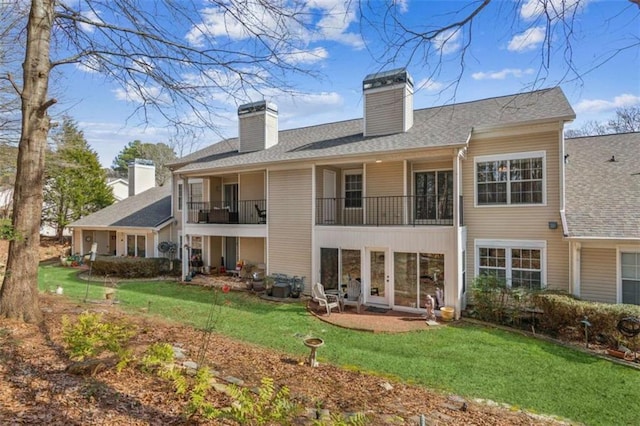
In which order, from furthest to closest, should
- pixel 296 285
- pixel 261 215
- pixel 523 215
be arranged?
pixel 261 215, pixel 296 285, pixel 523 215

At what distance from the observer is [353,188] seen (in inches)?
571

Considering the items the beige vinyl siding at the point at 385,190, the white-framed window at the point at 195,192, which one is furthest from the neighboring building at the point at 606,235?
the white-framed window at the point at 195,192

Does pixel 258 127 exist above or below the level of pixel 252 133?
above

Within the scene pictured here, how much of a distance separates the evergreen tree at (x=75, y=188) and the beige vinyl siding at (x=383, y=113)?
21501mm

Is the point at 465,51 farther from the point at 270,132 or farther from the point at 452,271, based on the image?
the point at 270,132

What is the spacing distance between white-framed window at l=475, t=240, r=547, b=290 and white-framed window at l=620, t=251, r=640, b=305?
6.29 feet

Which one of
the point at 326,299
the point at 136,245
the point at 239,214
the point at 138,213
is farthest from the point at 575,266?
the point at 138,213

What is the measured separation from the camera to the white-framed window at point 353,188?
14.3m

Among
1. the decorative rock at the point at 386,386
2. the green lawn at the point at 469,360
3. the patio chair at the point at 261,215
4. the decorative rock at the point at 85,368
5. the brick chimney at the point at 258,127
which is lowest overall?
the green lawn at the point at 469,360

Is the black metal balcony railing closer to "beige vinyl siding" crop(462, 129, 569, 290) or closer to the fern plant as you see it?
"beige vinyl siding" crop(462, 129, 569, 290)

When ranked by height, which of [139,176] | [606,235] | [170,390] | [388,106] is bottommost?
[170,390]

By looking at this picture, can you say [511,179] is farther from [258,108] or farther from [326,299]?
[258,108]

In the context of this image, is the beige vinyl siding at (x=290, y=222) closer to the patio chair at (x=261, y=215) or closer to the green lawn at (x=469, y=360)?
the patio chair at (x=261, y=215)

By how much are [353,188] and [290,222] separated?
2925 mm
